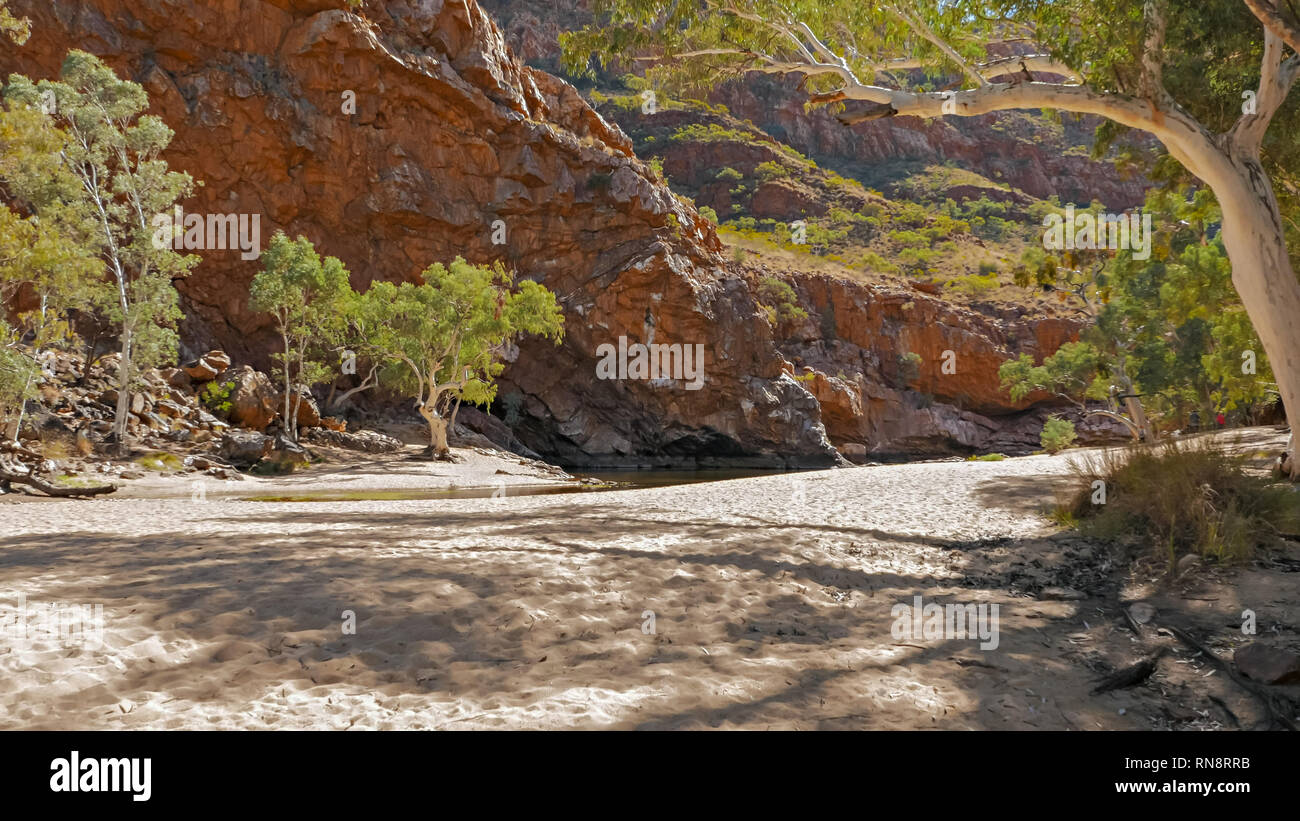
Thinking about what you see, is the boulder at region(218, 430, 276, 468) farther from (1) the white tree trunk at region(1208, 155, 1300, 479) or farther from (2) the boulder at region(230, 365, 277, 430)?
(1) the white tree trunk at region(1208, 155, 1300, 479)

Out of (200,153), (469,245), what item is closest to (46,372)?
(200,153)

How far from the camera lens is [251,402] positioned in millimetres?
27688

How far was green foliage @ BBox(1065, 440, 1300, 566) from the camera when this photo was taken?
6.85 meters

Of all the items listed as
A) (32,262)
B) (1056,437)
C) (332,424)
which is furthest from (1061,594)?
(1056,437)

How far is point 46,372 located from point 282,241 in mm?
9511

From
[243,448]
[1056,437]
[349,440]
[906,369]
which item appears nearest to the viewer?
[243,448]

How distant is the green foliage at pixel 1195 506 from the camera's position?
6848 millimetres

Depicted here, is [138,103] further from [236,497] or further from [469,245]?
[469,245]

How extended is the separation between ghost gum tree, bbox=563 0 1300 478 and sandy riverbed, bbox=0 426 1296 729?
485 cm

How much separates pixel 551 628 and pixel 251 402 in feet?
88.8

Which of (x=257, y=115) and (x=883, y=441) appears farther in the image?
(x=883, y=441)

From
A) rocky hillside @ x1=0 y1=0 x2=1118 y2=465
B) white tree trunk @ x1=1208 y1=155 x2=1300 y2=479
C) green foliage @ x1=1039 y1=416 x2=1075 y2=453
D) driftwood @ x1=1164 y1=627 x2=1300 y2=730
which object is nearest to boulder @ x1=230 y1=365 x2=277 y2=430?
rocky hillside @ x1=0 y1=0 x2=1118 y2=465

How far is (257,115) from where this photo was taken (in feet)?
127

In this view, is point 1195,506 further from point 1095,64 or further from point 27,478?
point 27,478
